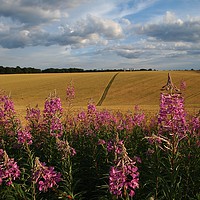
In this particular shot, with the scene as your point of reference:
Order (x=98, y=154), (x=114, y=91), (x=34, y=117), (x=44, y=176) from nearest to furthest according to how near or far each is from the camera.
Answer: (x=44, y=176) < (x=98, y=154) < (x=34, y=117) < (x=114, y=91)

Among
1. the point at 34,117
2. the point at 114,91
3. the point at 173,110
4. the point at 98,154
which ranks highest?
the point at 173,110

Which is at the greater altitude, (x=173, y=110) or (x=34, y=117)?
(x=173, y=110)

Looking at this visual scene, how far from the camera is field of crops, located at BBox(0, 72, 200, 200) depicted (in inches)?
149

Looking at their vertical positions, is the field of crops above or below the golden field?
above

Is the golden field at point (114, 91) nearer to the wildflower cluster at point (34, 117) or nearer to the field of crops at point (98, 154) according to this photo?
the wildflower cluster at point (34, 117)

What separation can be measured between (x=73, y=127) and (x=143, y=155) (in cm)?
269

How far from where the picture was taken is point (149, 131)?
8133mm

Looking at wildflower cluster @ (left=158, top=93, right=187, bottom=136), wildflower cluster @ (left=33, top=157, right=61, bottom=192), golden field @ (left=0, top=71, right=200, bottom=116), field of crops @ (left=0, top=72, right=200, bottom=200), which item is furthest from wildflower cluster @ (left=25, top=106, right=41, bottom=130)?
golden field @ (left=0, top=71, right=200, bottom=116)

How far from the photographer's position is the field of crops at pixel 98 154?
3.77 metres

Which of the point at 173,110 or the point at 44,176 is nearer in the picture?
the point at 44,176

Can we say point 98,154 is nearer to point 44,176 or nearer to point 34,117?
point 34,117

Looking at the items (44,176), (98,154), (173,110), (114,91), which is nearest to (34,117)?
(98,154)

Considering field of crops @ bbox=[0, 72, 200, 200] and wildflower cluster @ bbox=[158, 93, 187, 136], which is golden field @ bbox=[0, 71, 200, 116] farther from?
wildflower cluster @ bbox=[158, 93, 187, 136]

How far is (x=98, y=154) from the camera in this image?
21.6ft
